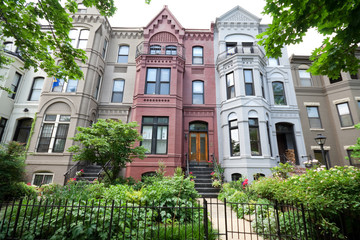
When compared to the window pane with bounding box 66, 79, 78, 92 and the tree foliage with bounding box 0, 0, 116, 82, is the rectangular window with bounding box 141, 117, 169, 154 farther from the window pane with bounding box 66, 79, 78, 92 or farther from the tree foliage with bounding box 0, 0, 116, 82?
the tree foliage with bounding box 0, 0, 116, 82

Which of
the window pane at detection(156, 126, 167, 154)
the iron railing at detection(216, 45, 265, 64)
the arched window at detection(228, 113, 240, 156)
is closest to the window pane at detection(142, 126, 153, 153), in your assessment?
the window pane at detection(156, 126, 167, 154)

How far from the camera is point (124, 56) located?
1573cm

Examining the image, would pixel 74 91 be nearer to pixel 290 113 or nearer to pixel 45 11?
pixel 45 11

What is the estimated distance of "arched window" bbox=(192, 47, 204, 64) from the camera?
1555 cm

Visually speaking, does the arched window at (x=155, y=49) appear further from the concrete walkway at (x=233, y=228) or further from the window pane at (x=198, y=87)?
the concrete walkway at (x=233, y=228)

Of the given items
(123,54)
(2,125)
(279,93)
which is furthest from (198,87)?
(2,125)

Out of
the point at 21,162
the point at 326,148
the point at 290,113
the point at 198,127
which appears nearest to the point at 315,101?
the point at 290,113

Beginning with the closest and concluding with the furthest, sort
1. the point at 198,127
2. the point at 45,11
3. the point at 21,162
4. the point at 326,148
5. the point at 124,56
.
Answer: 1. the point at 45,11
2. the point at 21,162
3. the point at 326,148
4. the point at 198,127
5. the point at 124,56

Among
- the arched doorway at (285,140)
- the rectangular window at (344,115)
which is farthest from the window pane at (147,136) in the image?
the rectangular window at (344,115)

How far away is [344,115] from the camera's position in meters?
13.0

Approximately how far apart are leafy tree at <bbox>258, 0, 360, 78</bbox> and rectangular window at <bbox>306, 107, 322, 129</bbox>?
1060 cm

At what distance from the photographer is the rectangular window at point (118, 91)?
14.6 metres

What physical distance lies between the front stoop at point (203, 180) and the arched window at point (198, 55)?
8733mm

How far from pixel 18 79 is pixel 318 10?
63.4ft
